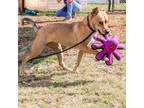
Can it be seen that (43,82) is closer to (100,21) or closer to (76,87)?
(76,87)

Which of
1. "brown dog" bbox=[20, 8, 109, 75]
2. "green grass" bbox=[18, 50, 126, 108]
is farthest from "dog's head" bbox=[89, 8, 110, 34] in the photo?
"green grass" bbox=[18, 50, 126, 108]

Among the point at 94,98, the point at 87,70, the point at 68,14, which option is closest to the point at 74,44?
the point at 87,70

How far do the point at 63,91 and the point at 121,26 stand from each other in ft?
19.0

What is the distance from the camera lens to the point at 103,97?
4.46 meters

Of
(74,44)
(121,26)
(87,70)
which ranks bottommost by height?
(87,70)

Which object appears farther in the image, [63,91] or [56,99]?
[63,91]

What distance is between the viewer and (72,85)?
199 inches

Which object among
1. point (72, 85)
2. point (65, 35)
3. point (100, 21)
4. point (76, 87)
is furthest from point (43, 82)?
point (100, 21)

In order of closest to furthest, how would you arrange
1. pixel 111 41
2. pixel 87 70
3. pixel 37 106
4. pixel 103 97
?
1. pixel 37 106
2. pixel 103 97
3. pixel 111 41
4. pixel 87 70

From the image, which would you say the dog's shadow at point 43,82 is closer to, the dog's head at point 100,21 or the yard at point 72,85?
the yard at point 72,85

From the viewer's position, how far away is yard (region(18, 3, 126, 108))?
14.0 ft

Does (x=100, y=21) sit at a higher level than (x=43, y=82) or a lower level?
higher

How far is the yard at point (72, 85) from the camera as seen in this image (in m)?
4.27

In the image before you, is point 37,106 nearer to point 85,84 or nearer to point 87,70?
point 85,84
